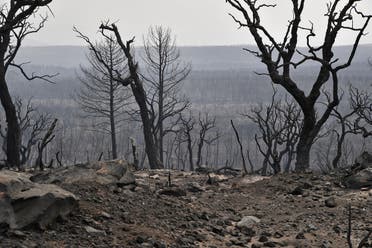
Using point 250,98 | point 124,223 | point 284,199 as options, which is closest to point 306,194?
point 284,199

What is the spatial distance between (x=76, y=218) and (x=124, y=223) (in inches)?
24.5

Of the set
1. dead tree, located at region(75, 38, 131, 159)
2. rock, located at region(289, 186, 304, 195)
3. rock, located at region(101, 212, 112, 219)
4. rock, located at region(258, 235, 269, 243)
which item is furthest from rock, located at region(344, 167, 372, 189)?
dead tree, located at region(75, 38, 131, 159)

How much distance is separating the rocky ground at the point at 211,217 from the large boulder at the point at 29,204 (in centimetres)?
11

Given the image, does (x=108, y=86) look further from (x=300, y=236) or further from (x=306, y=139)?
(x=300, y=236)

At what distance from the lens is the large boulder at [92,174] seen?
718cm

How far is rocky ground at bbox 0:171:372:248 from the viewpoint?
17.6 ft

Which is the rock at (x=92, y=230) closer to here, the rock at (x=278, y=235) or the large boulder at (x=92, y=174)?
the large boulder at (x=92, y=174)

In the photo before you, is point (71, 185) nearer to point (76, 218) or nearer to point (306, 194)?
point (76, 218)

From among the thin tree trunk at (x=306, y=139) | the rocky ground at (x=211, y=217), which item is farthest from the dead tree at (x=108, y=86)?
the rocky ground at (x=211, y=217)

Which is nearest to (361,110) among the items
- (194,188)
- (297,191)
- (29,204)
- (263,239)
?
(297,191)

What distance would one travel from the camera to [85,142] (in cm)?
10488

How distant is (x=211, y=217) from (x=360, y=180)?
3376 mm

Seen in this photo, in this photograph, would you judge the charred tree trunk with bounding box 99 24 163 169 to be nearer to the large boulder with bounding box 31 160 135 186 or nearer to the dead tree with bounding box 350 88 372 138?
the dead tree with bounding box 350 88 372 138

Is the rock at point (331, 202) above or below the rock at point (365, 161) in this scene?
below
